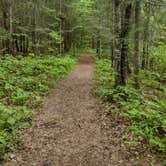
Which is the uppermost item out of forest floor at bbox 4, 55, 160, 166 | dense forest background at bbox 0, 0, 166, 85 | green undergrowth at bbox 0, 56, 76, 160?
dense forest background at bbox 0, 0, 166, 85

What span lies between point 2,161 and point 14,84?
20.7 feet

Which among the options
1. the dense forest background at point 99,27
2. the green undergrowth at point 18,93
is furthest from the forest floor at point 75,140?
the dense forest background at point 99,27

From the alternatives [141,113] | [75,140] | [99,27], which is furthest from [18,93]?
[99,27]

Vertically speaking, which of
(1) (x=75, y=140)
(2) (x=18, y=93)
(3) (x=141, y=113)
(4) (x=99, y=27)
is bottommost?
(1) (x=75, y=140)

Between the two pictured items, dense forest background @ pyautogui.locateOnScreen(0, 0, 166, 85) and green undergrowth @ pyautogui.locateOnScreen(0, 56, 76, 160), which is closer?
green undergrowth @ pyautogui.locateOnScreen(0, 56, 76, 160)

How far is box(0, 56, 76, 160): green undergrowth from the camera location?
604cm

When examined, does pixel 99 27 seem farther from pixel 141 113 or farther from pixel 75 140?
pixel 75 140

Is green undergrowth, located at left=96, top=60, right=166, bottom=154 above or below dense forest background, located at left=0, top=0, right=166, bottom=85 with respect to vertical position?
below

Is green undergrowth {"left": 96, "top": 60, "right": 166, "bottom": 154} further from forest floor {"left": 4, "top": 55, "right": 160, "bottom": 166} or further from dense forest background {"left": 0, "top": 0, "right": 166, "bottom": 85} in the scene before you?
dense forest background {"left": 0, "top": 0, "right": 166, "bottom": 85}

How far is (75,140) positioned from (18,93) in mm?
4448

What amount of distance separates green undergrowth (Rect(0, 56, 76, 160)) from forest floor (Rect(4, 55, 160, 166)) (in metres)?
0.36

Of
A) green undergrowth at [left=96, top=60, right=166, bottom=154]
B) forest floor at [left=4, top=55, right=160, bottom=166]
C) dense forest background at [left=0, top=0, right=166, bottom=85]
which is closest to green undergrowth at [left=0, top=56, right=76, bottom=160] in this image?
forest floor at [left=4, top=55, right=160, bottom=166]

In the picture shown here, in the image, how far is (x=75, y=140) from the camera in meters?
5.72

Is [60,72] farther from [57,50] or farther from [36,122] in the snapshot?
[57,50]
